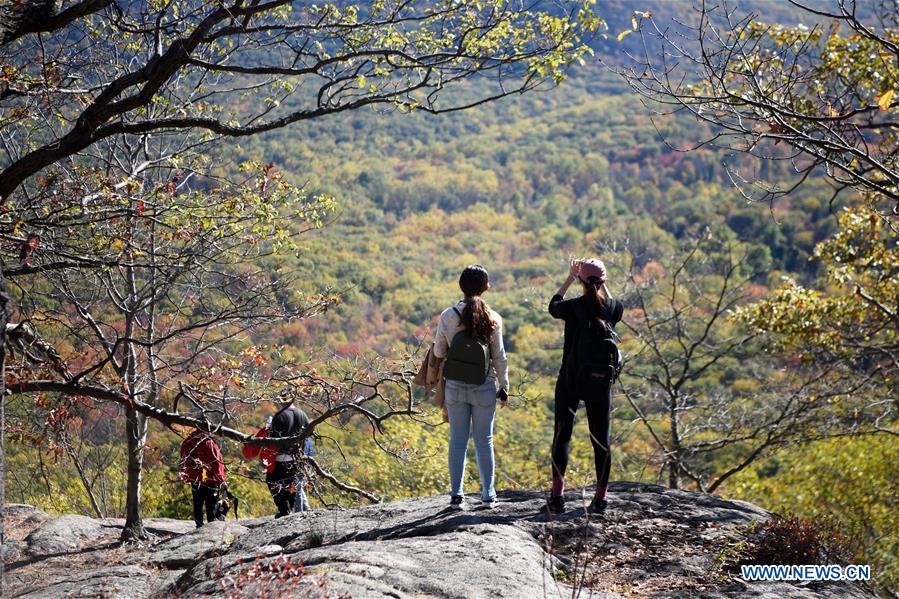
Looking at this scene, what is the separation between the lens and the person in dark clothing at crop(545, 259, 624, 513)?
5.96 metres

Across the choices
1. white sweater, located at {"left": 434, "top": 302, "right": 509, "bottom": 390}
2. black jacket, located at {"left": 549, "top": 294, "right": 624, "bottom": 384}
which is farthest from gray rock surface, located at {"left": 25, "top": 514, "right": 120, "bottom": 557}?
black jacket, located at {"left": 549, "top": 294, "right": 624, "bottom": 384}

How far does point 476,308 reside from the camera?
598cm

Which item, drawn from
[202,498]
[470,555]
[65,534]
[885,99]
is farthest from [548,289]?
[885,99]

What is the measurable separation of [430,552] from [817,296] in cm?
916

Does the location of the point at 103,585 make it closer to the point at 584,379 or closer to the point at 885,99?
the point at 584,379

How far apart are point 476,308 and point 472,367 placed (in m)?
0.40

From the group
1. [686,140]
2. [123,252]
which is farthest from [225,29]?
[686,140]

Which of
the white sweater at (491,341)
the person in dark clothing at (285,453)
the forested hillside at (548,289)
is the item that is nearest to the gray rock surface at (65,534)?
the forested hillside at (548,289)

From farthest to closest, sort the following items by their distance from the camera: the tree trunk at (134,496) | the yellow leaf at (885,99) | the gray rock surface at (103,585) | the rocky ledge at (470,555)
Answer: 1. the tree trunk at (134,496)
2. the gray rock surface at (103,585)
3. the rocky ledge at (470,555)
4. the yellow leaf at (885,99)

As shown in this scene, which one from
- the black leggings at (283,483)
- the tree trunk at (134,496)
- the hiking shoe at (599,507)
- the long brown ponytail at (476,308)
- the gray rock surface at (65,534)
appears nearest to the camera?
the long brown ponytail at (476,308)

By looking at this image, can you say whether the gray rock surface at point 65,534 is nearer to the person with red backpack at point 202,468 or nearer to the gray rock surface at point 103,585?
the person with red backpack at point 202,468

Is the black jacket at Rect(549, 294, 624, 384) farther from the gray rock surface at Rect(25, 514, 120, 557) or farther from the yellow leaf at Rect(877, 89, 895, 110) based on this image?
the gray rock surface at Rect(25, 514, 120, 557)

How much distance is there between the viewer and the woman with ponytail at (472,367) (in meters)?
5.96

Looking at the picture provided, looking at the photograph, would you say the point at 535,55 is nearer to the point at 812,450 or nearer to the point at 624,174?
the point at 812,450
